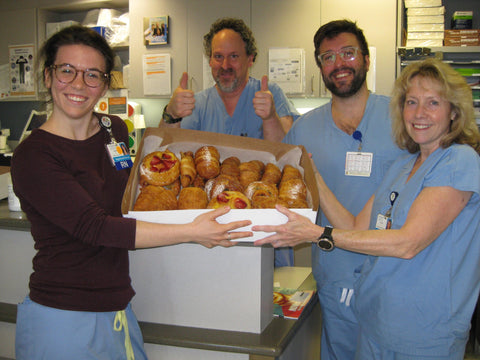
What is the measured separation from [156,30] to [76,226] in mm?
3007

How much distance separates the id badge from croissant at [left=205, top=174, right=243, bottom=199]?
449 millimetres

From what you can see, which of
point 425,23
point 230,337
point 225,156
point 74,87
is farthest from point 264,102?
point 425,23

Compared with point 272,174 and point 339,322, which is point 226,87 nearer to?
point 272,174

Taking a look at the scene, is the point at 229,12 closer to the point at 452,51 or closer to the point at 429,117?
the point at 452,51

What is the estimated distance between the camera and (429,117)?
1.33 meters

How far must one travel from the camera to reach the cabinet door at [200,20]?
3.61 metres

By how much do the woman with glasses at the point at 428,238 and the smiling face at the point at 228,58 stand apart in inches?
39.0

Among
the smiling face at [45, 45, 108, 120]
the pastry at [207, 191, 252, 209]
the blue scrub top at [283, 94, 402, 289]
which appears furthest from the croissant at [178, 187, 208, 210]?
the blue scrub top at [283, 94, 402, 289]

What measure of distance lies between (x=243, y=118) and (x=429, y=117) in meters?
1.11

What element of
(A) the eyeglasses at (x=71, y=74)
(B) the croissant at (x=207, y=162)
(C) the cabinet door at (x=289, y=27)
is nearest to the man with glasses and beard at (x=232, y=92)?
(B) the croissant at (x=207, y=162)

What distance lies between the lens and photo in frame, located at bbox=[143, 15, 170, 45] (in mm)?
3775

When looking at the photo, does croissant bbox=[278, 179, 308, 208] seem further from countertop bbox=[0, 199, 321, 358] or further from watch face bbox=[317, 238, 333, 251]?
countertop bbox=[0, 199, 321, 358]

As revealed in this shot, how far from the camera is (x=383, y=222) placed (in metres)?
1.39

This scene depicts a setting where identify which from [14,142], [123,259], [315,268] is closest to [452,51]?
[315,268]
